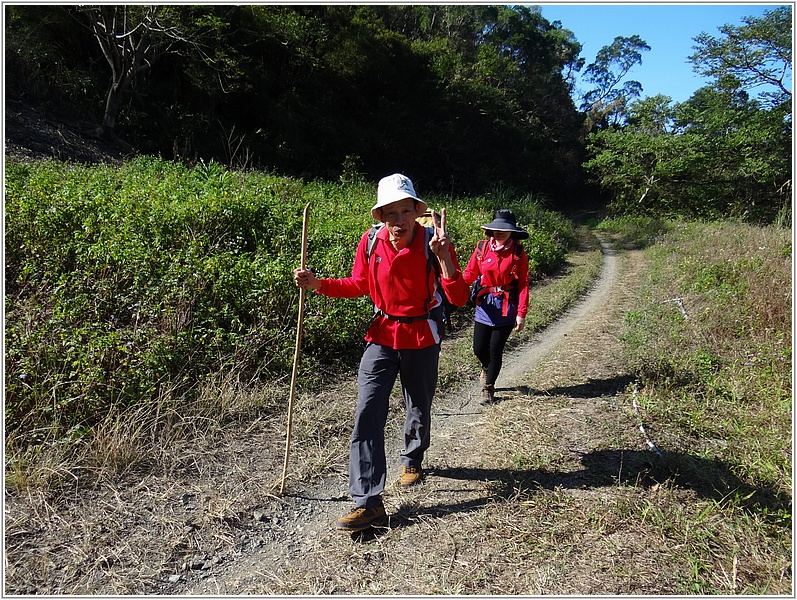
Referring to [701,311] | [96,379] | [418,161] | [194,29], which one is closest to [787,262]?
[701,311]

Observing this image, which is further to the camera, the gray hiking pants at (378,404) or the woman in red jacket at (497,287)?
the woman in red jacket at (497,287)

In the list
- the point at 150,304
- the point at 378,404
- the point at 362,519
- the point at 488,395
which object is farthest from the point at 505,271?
the point at 150,304

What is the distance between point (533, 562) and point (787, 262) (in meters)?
8.38

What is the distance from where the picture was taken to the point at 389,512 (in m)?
3.18

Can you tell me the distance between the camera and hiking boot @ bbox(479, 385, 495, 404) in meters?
4.89

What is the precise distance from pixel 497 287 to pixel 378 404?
216cm

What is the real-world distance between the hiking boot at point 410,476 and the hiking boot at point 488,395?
153cm

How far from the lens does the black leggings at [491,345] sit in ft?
15.8

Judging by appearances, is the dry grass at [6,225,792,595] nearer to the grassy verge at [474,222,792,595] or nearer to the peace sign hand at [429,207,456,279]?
the grassy verge at [474,222,792,595]

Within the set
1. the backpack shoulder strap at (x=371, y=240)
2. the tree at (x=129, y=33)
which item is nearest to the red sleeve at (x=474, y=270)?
the backpack shoulder strap at (x=371, y=240)

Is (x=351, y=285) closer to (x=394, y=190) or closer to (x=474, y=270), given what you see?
(x=394, y=190)

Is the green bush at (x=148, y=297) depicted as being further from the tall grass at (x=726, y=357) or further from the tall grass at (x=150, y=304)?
the tall grass at (x=726, y=357)

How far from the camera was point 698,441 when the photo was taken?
13.4 feet

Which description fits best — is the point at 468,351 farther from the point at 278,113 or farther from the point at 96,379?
the point at 278,113
